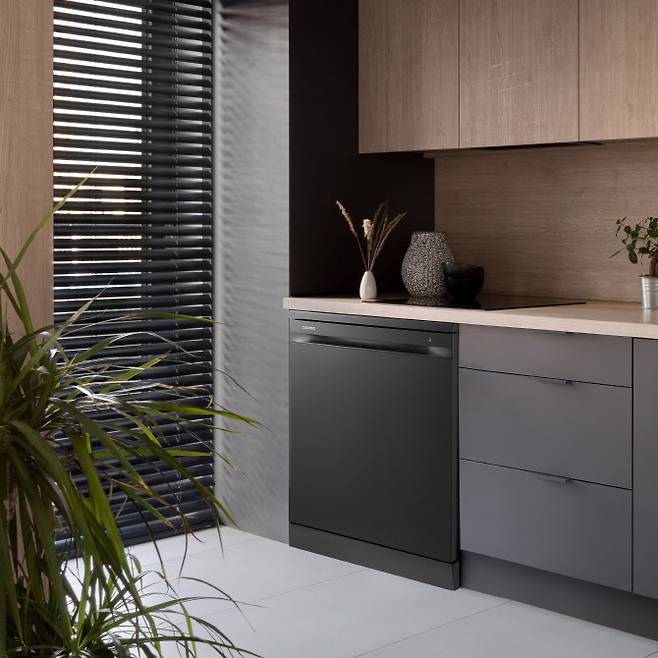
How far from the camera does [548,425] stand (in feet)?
10.8

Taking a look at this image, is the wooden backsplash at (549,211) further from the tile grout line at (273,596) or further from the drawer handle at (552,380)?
the tile grout line at (273,596)

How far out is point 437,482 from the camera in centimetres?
359

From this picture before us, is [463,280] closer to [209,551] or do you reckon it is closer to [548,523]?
[548,523]

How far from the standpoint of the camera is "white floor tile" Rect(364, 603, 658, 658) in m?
3.03

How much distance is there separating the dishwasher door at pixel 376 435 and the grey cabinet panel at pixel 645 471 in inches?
25.4

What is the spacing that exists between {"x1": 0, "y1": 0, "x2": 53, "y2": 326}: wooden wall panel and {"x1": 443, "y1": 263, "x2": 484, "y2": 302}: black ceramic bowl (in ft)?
5.66

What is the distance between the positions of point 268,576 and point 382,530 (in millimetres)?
422

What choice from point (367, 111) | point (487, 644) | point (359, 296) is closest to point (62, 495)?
point (487, 644)

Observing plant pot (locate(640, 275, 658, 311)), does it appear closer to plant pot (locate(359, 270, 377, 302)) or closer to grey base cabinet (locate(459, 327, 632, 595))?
grey base cabinet (locate(459, 327, 632, 595))

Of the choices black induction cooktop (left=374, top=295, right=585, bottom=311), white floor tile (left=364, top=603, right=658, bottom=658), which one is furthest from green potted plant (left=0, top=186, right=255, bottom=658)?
black induction cooktop (left=374, top=295, right=585, bottom=311)

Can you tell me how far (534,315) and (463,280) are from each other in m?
0.58

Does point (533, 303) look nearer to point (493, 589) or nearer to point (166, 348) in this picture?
point (493, 589)

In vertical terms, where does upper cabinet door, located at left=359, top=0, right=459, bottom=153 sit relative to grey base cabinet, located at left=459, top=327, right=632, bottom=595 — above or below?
above

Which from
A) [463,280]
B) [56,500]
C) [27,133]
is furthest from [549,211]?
[56,500]
